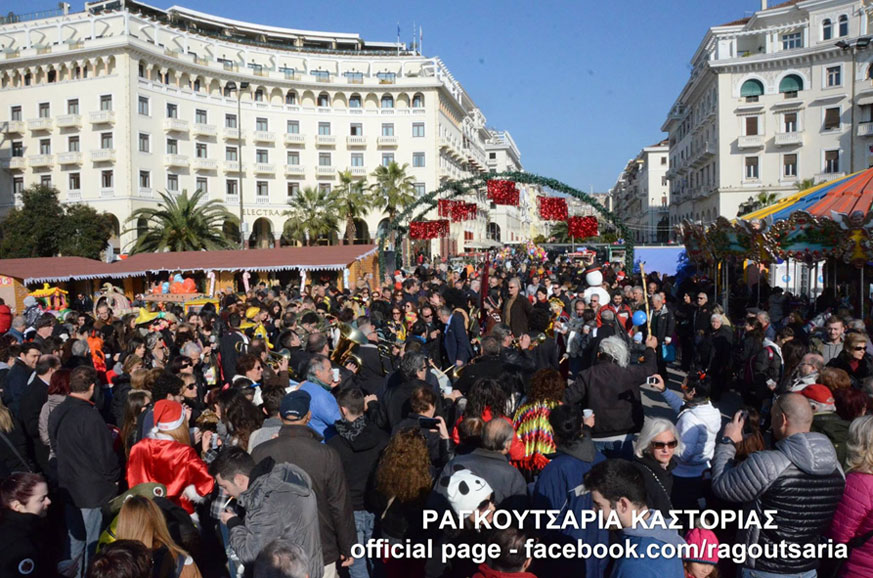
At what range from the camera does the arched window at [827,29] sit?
136ft

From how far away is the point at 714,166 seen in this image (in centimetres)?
4847

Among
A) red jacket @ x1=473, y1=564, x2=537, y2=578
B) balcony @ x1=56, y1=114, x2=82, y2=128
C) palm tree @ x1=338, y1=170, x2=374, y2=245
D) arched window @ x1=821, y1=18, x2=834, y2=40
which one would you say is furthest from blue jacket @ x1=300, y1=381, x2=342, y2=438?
arched window @ x1=821, y1=18, x2=834, y2=40

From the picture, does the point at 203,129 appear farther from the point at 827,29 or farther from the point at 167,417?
the point at 167,417

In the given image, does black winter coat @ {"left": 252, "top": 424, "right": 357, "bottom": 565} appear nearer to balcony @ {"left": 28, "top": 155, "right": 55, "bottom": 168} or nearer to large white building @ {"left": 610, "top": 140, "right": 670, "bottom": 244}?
balcony @ {"left": 28, "top": 155, "right": 55, "bottom": 168}

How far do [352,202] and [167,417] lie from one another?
137ft

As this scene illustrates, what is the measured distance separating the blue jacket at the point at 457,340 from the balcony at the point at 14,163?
4300 cm

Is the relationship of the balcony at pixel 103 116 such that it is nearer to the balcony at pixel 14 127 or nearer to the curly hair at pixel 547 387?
the balcony at pixel 14 127

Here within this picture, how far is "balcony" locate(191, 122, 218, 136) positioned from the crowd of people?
4024cm

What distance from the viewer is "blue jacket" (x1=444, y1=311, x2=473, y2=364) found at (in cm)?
1000

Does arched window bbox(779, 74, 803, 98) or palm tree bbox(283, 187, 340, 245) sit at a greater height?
arched window bbox(779, 74, 803, 98)

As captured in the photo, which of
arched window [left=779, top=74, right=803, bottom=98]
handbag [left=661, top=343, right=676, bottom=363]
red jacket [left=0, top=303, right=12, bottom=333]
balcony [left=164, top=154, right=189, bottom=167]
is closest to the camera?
handbag [left=661, top=343, right=676, bottom=363]

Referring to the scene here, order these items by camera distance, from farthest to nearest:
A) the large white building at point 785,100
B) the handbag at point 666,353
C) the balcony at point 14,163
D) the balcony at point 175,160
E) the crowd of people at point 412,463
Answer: the balcony at point 175,160 < the balcony at point 14,163 < the large white building at point 785,100 < the handbag at point 666,353 < the crowd of people at point 412,463

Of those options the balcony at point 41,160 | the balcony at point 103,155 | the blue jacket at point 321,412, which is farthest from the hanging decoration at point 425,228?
the balcony at point 41,160

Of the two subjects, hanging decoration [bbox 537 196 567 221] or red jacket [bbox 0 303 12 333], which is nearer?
red jacket [bbox 0 303 12 333]
